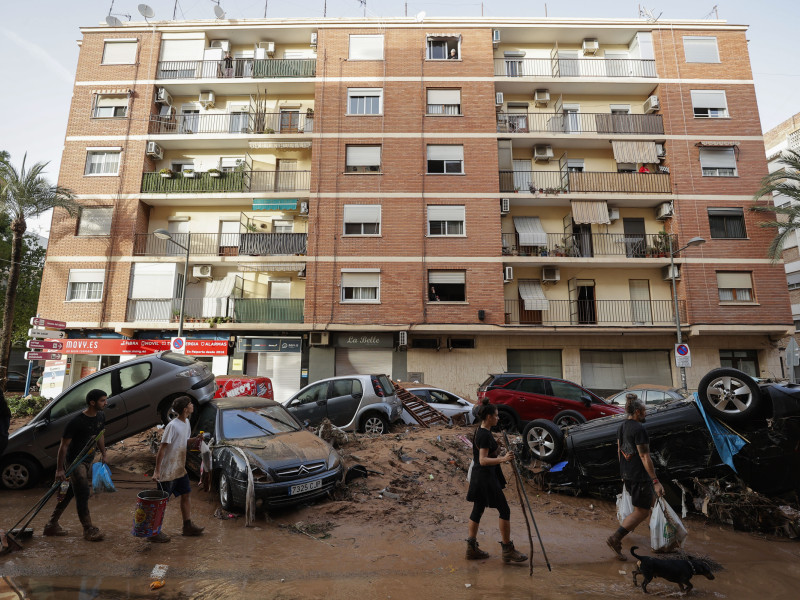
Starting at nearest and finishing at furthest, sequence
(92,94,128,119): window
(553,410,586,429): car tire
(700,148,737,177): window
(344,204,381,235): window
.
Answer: (553,410,586,429): car tire
(344,204,381,235): window
(700,148,737,177): window
(92,94,128,119): window

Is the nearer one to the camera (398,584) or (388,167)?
(398,584)

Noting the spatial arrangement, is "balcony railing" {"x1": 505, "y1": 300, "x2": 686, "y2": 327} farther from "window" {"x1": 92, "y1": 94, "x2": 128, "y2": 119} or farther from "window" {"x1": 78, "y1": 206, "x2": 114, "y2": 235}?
"window" {"x1": 92, "y1": 94, "x2": 128, "y2": 119}

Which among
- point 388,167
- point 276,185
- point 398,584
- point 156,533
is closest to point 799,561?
point 398,584

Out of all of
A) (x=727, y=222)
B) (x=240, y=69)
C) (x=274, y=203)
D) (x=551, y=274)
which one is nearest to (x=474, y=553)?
(x=551, y=274)

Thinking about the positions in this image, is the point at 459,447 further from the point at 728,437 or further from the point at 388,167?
the point at 388,167

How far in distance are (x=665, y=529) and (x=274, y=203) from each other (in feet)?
64.6

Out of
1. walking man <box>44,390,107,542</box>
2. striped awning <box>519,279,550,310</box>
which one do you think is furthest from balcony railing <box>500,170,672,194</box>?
walking man <box>44,390,107,542</box>

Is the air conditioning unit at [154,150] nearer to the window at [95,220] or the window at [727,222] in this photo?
the window at [95,220]

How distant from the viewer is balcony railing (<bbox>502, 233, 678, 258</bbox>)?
2086cm

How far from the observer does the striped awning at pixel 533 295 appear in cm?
2005

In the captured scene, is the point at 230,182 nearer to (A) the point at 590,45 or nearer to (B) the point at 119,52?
(B) the point at 119,52

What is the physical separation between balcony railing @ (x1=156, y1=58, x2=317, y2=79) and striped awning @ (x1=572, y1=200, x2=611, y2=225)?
13975mm

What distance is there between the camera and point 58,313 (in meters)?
20.5

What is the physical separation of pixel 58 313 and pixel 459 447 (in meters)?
20.2
